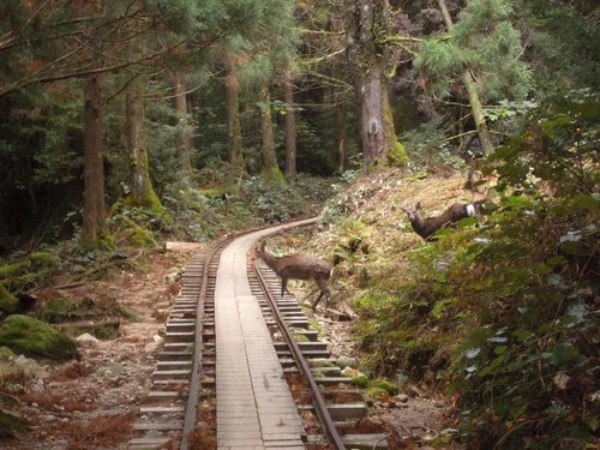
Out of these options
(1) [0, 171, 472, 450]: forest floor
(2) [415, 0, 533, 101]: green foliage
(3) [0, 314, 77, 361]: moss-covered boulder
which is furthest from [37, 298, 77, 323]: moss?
(2) [415, 0, 533, 101]: green foliage

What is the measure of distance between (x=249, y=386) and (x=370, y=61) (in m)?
14.8

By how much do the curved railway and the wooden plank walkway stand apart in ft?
0.03

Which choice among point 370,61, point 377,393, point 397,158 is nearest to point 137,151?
point 370,61

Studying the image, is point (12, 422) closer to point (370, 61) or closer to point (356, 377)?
point (356, 377)

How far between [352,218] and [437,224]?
22.1 feet

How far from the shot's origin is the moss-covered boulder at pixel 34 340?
31.9 feet

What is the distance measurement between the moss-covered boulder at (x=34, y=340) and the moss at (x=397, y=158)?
42.1 feet

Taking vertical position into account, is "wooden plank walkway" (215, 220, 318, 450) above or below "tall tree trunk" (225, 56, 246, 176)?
below

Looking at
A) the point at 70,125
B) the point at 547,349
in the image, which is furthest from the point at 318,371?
the point at 70,125

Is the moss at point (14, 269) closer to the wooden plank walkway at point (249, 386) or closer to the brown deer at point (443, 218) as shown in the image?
the wooden plank walkway at point (249, 386)

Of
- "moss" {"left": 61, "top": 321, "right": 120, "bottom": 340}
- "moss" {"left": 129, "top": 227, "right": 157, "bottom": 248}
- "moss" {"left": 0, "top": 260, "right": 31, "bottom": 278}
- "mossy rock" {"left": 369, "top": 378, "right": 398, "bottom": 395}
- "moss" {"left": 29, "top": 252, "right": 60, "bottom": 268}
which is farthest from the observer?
"moss" {"left": 129, "top": 227, "right": 157, "bottom": 248}

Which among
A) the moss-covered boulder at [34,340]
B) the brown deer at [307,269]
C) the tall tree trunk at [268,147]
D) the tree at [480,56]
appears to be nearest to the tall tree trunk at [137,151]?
the tree at [480,56]

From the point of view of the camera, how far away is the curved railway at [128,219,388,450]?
640 cm

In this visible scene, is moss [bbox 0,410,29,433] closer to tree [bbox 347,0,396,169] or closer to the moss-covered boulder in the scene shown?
the moss-covered boulder
